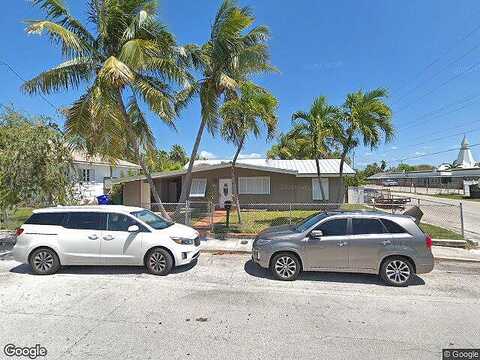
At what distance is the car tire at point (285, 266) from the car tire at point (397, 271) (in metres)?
1.88

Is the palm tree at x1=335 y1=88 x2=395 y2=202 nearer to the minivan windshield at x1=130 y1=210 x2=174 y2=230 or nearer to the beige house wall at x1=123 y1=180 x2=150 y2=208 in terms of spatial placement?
the minivan windshield at x1=130 y1=210 x2=174 y2=230

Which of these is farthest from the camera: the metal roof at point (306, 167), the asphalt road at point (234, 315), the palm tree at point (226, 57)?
the metal roof at point (306, 167)

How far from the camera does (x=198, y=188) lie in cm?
2081

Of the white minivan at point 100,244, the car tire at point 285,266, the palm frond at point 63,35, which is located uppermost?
the palm frond at point 63,35

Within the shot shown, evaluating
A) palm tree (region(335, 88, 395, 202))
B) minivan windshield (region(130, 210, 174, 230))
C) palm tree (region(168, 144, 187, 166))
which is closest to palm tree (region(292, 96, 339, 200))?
palm tree (region(335, 88, 395, 202))

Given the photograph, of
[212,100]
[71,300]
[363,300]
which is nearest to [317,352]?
[363,300]

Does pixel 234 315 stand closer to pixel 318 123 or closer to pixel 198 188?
pixel 318 123

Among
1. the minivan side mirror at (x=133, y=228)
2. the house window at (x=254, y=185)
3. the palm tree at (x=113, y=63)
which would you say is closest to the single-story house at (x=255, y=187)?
the house window at (x=254, y=185)

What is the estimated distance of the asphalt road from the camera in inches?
153

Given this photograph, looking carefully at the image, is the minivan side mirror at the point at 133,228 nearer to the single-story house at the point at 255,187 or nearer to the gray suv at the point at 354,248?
the gray suv at the point at 354,248

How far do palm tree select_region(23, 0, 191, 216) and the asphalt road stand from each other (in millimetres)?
5564

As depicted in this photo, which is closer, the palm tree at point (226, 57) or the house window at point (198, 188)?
the palm tree at point (226, 57)

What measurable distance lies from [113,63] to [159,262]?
255 inches

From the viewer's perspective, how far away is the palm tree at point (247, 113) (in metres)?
11.5
